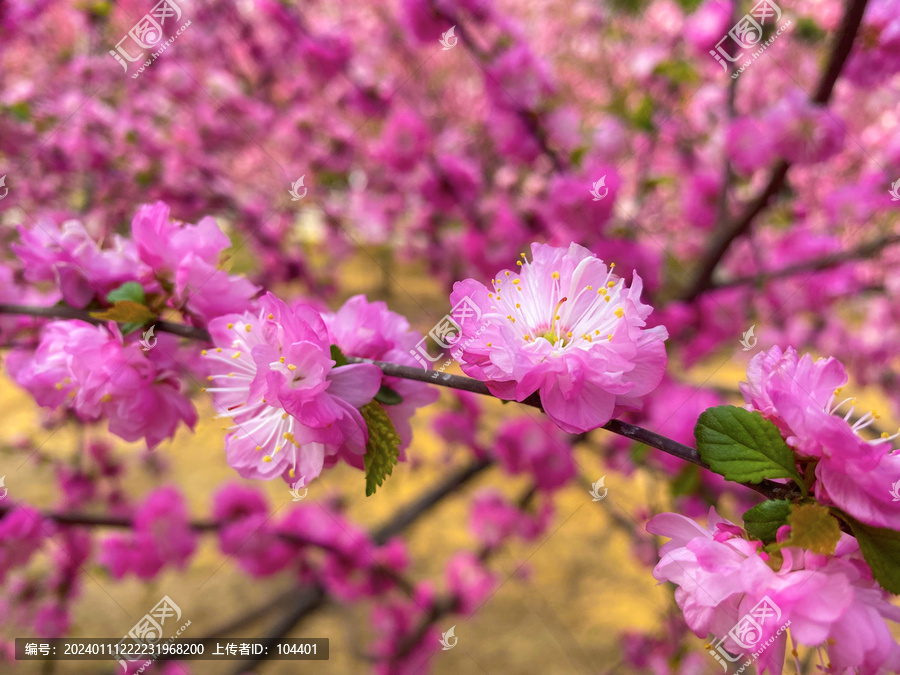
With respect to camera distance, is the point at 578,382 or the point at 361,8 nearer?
the point at 578,382

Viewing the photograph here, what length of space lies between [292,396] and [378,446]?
0.33 ft

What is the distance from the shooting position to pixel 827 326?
2.62 metres

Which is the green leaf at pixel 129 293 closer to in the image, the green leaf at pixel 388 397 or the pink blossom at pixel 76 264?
the pink blossom at pixel 76 264

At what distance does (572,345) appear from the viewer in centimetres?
45

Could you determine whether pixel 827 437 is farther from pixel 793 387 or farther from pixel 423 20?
pixel 423 20

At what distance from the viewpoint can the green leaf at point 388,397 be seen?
0.52m

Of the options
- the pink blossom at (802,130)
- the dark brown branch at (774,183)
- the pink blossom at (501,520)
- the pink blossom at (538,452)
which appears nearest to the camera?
the dark brown branch at (774,183)

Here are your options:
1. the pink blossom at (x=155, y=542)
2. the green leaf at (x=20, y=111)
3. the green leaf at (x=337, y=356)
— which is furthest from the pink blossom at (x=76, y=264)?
the pink blossom at (x=155, y=542)

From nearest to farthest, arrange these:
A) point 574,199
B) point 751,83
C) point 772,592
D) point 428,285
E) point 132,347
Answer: point 772,592 < point 132,347 < point 574,199 < point 751,83 < point 428,285

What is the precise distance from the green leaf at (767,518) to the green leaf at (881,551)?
1.9 inches

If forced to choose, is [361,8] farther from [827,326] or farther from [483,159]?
[827,326]

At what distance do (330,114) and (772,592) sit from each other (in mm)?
2737

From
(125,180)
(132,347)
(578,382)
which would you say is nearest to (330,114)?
(125,180)

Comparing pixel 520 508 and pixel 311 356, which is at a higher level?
pixel 311 356
